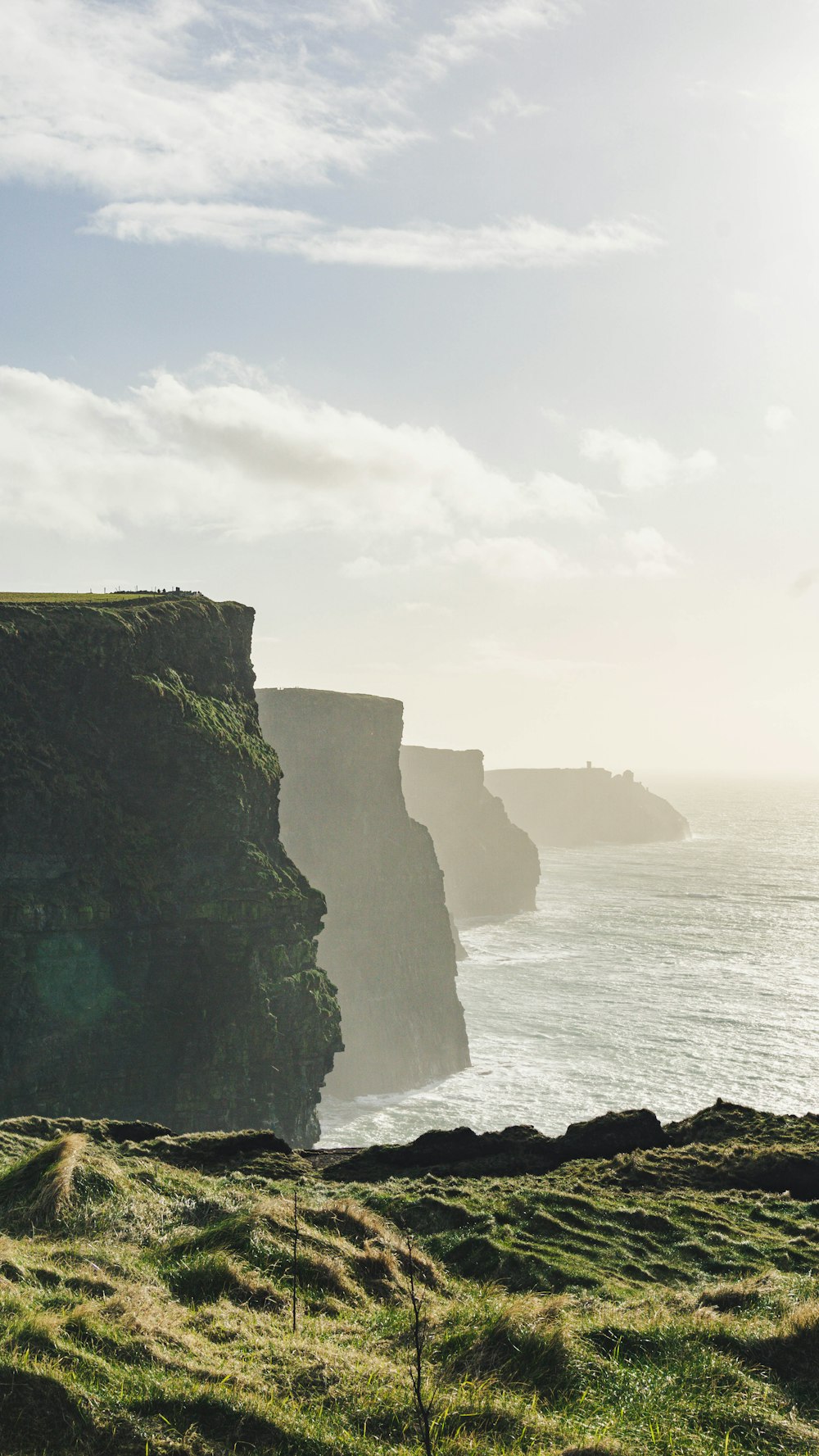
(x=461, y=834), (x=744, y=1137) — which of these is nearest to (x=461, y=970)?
(x=461, y=834)

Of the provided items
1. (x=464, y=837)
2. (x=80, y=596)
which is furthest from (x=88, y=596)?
(x=464, y=837)

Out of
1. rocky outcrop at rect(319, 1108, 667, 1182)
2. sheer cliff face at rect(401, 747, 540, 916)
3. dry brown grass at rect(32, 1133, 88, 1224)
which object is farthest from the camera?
sheer cliff face at rect(401, 747, 540, 916)

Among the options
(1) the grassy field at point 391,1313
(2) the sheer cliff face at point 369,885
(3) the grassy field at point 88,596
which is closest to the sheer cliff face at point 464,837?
(2) the sheer cliff face at point 369,885

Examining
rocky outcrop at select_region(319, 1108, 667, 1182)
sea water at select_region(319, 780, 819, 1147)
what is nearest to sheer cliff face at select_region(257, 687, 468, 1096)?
sea water at select_region(319, 780, 819, 1147)

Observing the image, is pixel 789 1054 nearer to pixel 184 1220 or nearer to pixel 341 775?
pixel 341 775

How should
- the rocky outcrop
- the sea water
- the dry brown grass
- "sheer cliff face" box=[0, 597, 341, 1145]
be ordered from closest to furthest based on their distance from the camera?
the dry brown grass, the rocky outcrop, "sheer cliff face" box=[0, 597, 341, 1145], the sea water

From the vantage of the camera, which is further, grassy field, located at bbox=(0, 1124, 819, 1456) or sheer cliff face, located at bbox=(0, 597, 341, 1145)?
sheer cliff face, located at bbox=(0, 597, 341, 1145)

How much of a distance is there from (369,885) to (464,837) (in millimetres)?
58685

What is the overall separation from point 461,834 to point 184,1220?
399ft

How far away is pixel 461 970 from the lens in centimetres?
9656

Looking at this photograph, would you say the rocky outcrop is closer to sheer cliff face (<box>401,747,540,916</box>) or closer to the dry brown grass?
the dry brown grass

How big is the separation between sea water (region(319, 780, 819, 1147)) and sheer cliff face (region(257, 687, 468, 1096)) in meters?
3.91

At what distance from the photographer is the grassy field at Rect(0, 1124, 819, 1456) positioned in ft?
23.7

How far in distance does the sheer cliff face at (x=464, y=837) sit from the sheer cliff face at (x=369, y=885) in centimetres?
4586
